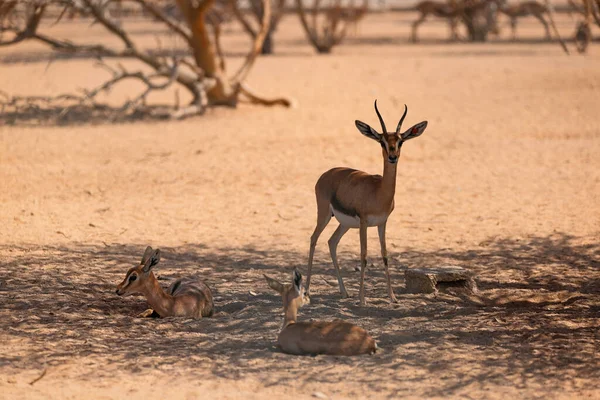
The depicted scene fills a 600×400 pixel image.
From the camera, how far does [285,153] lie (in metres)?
14.0

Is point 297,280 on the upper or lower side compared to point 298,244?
upper

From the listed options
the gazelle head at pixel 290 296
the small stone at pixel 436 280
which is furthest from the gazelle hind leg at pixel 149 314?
the small stone at pixel 436 280

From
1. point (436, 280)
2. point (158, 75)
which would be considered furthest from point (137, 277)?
point (158, 75)

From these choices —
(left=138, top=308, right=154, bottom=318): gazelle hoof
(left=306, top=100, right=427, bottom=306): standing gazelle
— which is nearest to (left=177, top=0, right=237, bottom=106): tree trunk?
(left=306, top=100, right=427, bottom=306): standing gazelle

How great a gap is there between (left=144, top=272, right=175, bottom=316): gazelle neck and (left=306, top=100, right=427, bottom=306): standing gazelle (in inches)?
53.8

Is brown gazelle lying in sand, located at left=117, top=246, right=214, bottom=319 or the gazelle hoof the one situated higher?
brown gazelle lying in sand, located at left=117, top=246, right=214, bottom=319

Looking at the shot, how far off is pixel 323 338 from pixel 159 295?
150 centimetres

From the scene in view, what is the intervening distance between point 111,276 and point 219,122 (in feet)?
29.1

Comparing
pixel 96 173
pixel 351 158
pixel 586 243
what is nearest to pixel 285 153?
pixel 351 158

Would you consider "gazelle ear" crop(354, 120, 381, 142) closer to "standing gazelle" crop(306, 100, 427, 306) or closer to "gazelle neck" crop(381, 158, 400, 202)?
"standing gazelle" crop(306, 100, 427, 306)

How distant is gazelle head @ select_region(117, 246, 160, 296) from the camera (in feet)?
23.0

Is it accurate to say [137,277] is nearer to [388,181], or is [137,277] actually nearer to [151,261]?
[151,261]

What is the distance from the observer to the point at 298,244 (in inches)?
374

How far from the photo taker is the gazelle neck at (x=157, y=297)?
7012mm
